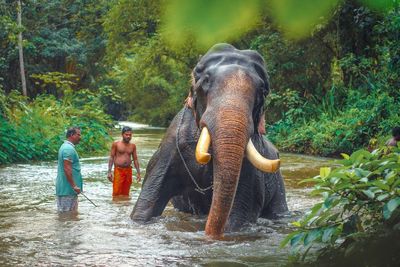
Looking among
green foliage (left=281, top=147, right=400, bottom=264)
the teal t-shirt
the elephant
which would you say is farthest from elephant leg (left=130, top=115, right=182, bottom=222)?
green foliage (left=281, top=147, right=400, bottom=264)

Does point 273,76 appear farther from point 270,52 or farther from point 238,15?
point 238,15

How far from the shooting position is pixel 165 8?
1617 mm

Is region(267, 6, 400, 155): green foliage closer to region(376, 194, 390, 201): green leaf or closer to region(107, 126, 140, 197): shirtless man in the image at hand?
region(107, 126, 140, 197): shirtless man

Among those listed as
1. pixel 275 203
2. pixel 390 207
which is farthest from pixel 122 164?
pixel 390 207

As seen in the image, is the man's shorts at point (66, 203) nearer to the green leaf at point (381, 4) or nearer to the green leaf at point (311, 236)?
the green leaf at point (311, 236)

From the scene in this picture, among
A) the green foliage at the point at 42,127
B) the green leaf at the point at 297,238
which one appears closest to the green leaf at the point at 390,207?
the green leaf at the point at 297,238

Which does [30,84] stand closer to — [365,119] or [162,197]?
[365,119]

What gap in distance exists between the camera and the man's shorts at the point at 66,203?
29.3 ft

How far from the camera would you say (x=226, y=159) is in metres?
6.05

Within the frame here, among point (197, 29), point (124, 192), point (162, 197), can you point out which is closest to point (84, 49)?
point (124, 192)

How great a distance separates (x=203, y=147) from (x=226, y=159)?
0.82ft

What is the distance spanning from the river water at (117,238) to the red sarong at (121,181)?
0.70 feet

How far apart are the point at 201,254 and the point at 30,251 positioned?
1.53m

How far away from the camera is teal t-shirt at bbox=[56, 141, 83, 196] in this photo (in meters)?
8.69
